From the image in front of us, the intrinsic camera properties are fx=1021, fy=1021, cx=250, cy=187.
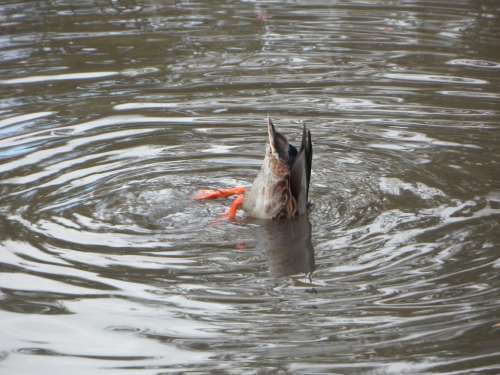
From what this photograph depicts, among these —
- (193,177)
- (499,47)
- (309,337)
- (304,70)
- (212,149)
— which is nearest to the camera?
(309,337)

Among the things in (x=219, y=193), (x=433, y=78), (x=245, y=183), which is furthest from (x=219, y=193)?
(x=433, y=78)

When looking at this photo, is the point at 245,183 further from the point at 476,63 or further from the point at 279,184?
the point at 476,63

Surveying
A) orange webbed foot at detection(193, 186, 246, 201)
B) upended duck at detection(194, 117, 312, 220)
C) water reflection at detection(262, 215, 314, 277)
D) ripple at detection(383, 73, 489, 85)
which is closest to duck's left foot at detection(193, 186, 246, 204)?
orange webbed foot at detection(193, 186, 246, 201)

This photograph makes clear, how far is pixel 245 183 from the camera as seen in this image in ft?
24.0

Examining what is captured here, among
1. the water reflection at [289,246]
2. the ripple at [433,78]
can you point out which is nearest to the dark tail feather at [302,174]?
the water reflection at [289,246]

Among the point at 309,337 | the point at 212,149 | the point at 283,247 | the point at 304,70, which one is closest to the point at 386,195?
the point at 283,247

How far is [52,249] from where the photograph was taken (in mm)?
6000

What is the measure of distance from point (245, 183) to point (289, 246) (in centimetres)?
113

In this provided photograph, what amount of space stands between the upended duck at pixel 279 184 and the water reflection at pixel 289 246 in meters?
0.08

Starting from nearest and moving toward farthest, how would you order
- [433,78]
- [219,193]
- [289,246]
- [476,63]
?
1. [289,246]
2. [219,193]
3. [433,78]
4. [476,63]

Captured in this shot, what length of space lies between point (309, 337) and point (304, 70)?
5.11 m

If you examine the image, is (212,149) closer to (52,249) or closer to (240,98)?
(240,98)

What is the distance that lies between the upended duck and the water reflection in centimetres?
8

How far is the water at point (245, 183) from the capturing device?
4969 mm
